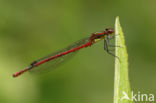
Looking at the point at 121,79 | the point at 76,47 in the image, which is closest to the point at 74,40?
the point at 76,47

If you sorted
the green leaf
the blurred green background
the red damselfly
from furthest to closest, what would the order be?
the blurred green background → the red damselfly → the green leaf

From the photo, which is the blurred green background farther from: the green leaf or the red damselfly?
the green leaf

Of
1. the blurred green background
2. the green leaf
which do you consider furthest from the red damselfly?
the green leaf

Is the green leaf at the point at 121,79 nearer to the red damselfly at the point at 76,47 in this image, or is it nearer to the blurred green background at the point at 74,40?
the red damselfly at the point at 76,47

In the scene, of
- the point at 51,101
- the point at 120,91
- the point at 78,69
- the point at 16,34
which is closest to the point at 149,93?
the point at 78,69

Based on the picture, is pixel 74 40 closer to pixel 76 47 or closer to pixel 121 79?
pixel 76 47

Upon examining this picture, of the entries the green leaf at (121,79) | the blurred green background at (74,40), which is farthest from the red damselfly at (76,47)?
the green leaf at (121,79)

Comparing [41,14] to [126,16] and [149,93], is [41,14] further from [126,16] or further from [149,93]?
[149,93]
